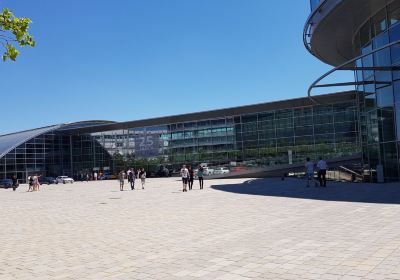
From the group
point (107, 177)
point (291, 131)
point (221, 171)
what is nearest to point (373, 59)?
point (221, 171)

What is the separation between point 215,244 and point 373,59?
19.3m

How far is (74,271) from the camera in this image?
23.8 feet

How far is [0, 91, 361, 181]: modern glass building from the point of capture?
51531mm

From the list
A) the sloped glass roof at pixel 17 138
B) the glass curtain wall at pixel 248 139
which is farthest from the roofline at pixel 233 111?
the sloped glass roof at pixel 17 138

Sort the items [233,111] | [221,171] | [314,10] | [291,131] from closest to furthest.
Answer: [314,10]
[221,171]
[291,131]
[233,111]

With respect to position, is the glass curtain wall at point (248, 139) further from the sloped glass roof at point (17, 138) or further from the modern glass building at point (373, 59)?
the modern glass building at point (373, 59)

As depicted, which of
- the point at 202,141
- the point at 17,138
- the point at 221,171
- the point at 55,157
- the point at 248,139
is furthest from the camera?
the point at 55,157

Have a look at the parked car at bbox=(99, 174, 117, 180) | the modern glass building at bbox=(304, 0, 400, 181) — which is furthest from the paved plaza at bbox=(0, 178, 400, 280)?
the parked car at bbox=(99, 174, 117, 180)

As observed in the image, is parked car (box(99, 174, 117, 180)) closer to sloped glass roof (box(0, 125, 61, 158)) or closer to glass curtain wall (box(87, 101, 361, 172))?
glass curtain wall (box(87, 101, 361, 172))

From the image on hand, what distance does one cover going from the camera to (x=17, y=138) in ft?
240

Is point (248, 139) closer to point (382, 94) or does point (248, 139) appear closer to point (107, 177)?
point (107, 177)

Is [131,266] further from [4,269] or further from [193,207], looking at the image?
[193,207]

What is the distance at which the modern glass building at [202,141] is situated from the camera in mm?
51531

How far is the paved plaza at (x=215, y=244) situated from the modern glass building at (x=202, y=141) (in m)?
30.4
